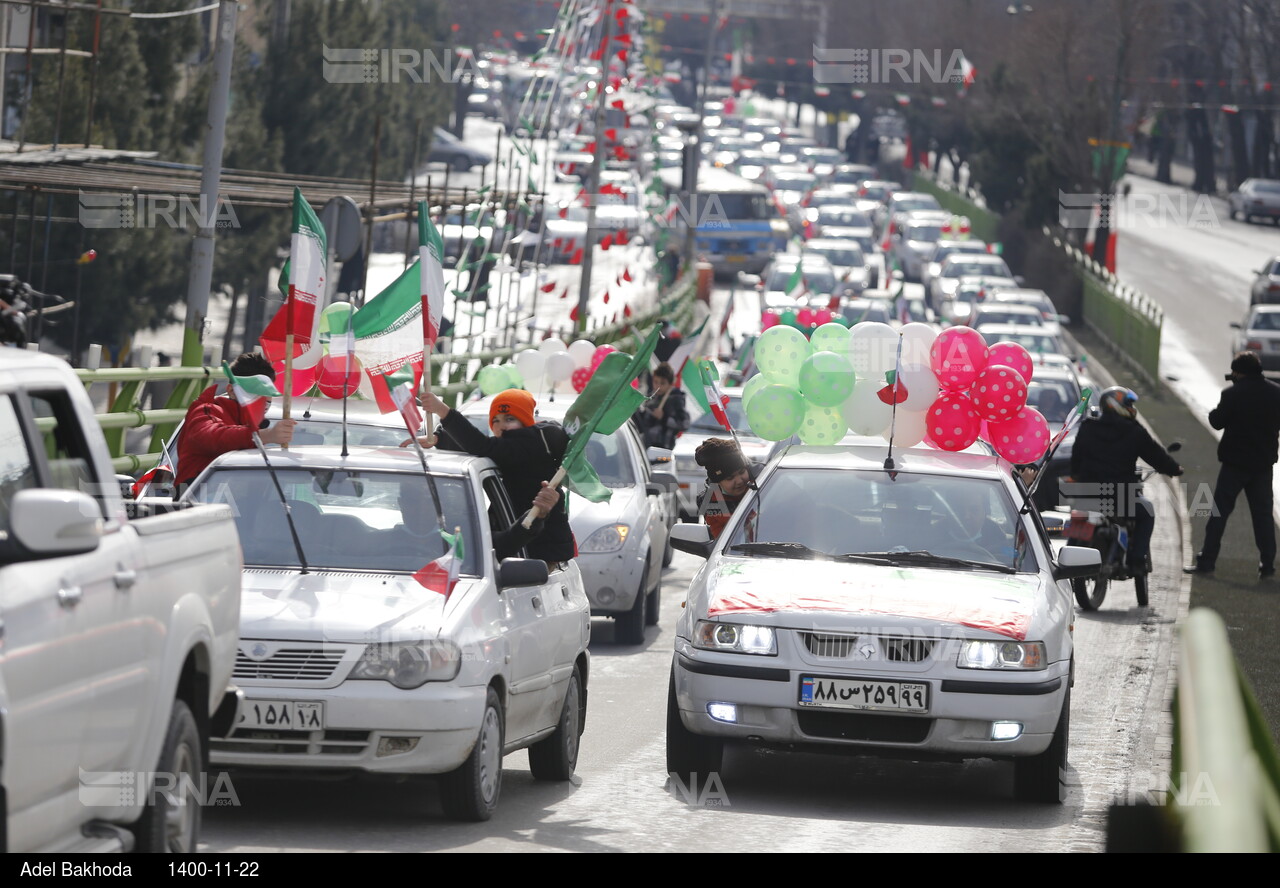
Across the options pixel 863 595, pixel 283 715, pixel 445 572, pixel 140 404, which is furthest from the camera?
pixel 140 404

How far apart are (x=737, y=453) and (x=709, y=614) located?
293 centimetres

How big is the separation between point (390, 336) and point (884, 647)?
10.1 feet

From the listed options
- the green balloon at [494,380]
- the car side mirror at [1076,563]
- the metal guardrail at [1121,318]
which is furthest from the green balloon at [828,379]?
the metal guardrail at [1121,318]

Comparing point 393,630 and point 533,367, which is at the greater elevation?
point 393,630

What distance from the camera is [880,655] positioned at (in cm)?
870

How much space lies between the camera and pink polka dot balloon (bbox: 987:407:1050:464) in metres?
11.6

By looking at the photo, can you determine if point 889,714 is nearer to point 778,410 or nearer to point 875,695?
point 875,695

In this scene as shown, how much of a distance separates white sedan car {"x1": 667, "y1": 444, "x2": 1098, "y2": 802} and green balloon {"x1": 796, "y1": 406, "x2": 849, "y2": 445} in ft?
6.30

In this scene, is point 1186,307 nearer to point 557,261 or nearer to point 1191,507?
point 557,261

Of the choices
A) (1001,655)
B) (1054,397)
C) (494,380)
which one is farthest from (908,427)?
(1054,397)

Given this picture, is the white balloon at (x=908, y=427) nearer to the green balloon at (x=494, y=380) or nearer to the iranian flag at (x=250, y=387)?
the iranian flag at (x=250, y=387)

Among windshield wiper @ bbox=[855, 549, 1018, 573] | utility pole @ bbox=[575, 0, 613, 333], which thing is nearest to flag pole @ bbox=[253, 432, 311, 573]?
windshield wiper @ bbox=[855, 549, 1018, 573]

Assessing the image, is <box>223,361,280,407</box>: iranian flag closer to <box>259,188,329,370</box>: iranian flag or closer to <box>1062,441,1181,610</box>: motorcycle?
<box>259,188,329,370</box>: iranian flag
